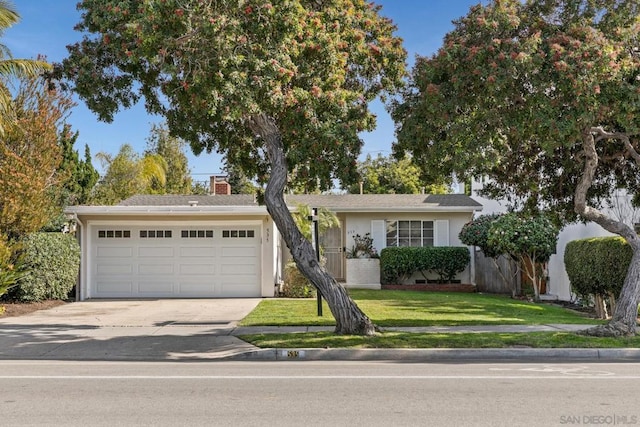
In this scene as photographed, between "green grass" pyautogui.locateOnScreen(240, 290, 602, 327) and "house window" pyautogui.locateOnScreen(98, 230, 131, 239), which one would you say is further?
"house window" pyautogui.locateOnScreen(98, 230, 131, 239)

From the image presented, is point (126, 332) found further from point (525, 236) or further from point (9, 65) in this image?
point (525, 236)

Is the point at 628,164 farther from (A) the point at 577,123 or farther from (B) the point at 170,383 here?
(B) the point at 170,383

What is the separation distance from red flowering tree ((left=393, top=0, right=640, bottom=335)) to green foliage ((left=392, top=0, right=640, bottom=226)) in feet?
0.06

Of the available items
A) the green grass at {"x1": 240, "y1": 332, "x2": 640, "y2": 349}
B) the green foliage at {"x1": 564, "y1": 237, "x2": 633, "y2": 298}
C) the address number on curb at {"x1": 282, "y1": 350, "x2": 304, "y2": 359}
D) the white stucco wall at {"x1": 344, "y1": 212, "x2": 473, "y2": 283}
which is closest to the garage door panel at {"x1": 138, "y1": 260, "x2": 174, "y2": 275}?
the white stucco wall at {"x1": 344, "y1": 212, "x2": 473, "y2": 283}

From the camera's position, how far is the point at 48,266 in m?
18.5

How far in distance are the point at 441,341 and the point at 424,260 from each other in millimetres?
12720

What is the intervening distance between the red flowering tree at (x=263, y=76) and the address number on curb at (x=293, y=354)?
156 cm

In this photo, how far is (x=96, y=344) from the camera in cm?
1190

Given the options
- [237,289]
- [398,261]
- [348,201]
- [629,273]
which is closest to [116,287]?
[237,289]

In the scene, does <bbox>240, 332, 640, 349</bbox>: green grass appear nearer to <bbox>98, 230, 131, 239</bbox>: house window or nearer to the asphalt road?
the asphalt road

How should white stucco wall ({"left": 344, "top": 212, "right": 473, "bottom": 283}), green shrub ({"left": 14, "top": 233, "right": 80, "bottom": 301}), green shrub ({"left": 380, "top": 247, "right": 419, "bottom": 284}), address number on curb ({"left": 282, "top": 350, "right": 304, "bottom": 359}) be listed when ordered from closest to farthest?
address number on curb ({"left": 282, "top": 350, "right": 304, "bottom": 359}) < green shrub ({"left": 14, "top": 233, "right": 80, "bottom": 301}) < green shrub ({"left": 380, "top": 247, "right": 419, "bottom": 284}) < white stucco wall ({"left": 344, "top": 212, "right": 473, "bottom": 283})

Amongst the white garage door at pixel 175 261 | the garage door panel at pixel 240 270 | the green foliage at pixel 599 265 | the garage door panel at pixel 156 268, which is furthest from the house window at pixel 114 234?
the green foliage at pixel 599 265

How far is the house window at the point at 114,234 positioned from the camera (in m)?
21.2

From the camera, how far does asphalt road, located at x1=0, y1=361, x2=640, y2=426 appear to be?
6.41 meters
